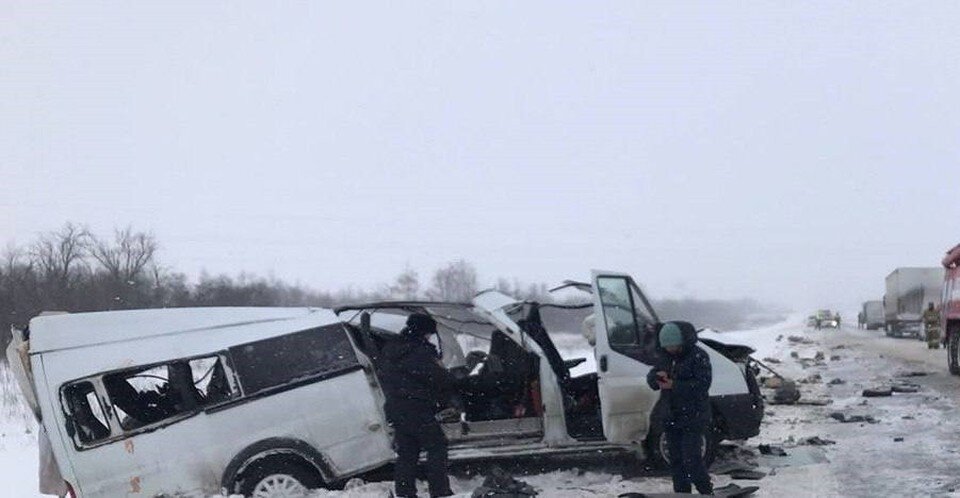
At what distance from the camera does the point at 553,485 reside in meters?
8.28

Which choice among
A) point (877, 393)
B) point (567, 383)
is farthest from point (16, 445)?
point (877, 393)

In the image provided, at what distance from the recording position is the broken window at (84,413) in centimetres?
682

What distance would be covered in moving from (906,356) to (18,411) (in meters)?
23.8

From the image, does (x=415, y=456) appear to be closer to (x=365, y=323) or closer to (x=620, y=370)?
(x=365, y=323)

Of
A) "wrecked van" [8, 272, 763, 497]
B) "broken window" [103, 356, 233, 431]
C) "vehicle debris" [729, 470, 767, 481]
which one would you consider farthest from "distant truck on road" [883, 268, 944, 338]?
"broken window" [103, 356, 233, 431]

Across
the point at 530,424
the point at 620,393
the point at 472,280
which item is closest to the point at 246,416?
the point at 530,424

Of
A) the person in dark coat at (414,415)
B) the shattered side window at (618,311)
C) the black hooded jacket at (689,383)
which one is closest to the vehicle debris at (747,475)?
the black hooded jacket at (689,383)

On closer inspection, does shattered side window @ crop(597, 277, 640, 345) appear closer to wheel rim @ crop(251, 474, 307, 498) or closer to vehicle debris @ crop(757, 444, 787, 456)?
vehicle debris @ crop(757, 444, 787, 456)

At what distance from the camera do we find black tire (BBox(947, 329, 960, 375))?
17.6 m

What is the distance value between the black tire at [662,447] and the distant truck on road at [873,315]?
51775mm

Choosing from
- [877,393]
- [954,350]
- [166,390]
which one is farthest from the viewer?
[954,350]

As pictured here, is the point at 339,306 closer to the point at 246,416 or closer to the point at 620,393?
the point at 246,416

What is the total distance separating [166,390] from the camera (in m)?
7.85

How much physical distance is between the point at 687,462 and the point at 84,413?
5.11 metres
